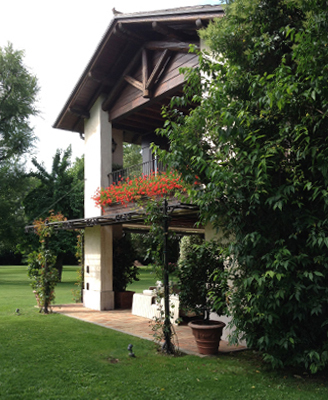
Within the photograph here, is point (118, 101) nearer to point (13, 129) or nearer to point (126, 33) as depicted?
point (126, 33)

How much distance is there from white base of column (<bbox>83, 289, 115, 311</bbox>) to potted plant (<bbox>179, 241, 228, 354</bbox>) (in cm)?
560

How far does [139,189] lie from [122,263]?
408 centimetres

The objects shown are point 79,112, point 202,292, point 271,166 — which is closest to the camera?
point 271,166

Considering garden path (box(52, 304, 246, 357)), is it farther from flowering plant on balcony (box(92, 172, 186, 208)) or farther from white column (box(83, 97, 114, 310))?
flowering plant on balcony (box(92, 172, 186, 208))

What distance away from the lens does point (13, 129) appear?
27.2 m

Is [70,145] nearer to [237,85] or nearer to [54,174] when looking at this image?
[54,174]

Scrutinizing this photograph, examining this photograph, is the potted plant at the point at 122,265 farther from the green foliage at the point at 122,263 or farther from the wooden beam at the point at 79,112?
the wooden beam at the point at 79,112

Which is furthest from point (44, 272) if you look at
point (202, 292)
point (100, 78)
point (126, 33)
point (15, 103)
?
point (15, 103)

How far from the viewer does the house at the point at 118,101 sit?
962cm

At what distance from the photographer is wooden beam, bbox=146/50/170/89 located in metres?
10.0

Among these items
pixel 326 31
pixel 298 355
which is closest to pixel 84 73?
pixel 326 31

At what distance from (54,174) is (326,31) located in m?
25.3

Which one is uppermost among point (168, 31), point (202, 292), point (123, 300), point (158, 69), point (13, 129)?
point (13, 129)

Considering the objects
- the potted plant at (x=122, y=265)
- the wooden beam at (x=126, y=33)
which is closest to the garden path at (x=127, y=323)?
the potted plant at (x=122, y=265)
